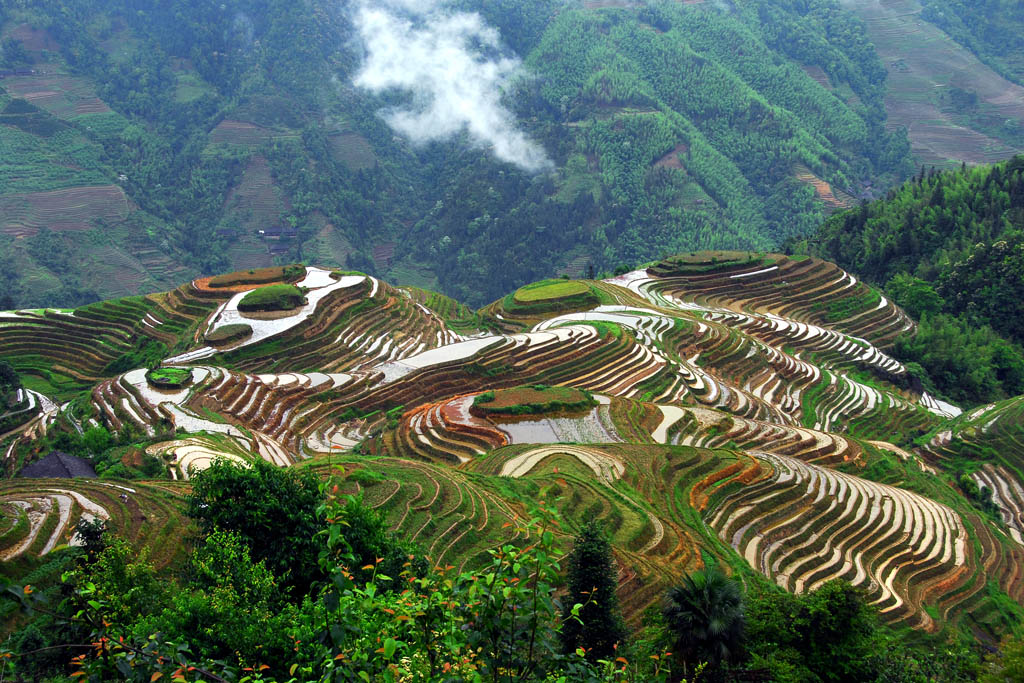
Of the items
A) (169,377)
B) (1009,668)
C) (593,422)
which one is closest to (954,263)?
(593,422)

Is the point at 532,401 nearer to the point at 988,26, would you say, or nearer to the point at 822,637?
the point at 822,637

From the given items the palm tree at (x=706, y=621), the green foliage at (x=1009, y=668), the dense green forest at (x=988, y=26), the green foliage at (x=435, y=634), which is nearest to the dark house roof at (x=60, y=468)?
the green foliage at (x=435, y=634)

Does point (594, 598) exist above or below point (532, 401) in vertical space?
below

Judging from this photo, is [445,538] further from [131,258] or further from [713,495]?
[131,258]

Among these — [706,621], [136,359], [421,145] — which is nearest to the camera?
[706,621]

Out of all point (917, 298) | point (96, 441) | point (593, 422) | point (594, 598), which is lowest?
point (594, 598)

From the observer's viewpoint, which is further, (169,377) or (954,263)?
(954,263)

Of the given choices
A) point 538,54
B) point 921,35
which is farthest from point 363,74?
point 921,35

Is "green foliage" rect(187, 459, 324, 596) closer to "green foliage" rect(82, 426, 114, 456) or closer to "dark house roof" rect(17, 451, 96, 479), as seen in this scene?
"dark house roof" rect(17, 451, 96, 479)
